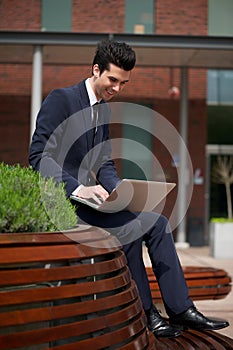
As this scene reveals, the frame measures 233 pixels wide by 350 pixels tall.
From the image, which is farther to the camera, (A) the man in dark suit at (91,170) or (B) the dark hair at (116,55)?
(B) the dark hair at (116,55)

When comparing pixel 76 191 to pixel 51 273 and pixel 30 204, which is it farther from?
pixel 51 273

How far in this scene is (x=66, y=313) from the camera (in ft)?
6.16

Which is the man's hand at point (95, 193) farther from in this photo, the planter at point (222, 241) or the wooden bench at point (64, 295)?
the planter at point (222, 241)

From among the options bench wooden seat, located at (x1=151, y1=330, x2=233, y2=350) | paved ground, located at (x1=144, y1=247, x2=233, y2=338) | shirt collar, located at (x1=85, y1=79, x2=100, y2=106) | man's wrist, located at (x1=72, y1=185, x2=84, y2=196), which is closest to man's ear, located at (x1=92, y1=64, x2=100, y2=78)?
shirt collar, located at (x1=85, y1=79, x2=100, y2=106)

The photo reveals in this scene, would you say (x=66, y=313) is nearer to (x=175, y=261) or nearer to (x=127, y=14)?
(x=175, y=261)

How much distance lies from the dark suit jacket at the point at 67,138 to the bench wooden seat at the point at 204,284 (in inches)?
44.5

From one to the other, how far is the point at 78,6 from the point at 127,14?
3.67ft

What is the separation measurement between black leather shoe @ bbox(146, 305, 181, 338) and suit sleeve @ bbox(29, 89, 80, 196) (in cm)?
74

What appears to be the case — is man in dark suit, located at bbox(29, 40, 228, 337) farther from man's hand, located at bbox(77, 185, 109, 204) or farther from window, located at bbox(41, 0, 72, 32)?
window, located at bbox(41, 0, 72, 32)

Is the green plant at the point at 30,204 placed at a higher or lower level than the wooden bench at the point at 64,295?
higher

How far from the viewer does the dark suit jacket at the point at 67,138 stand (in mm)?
3160

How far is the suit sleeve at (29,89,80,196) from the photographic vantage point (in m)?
3.06

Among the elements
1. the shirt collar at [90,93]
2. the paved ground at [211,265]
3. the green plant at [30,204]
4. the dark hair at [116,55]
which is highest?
the dark hair at [116,55]

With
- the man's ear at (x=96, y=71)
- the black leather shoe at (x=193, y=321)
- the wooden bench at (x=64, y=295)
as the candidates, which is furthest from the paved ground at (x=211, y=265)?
the wooden bench at (x=64, y=295)
